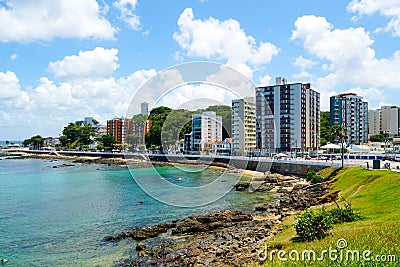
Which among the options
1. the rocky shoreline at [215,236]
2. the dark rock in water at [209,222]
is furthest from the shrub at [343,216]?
the dark rock in water at [209,222]

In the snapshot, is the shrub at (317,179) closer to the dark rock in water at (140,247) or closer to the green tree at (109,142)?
the dark rock in water at (140,247)

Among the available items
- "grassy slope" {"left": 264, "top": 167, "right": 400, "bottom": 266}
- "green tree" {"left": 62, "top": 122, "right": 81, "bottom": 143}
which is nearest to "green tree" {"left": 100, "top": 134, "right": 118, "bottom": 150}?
"green tree" {"left": 62, "top": 122, "right": 81, "bottom": 143}

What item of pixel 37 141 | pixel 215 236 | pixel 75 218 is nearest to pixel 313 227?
pixel 215 236

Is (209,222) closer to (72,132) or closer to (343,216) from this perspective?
(343,216)

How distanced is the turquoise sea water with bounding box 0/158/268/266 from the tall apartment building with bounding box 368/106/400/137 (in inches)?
4805

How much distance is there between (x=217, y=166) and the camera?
271 feet

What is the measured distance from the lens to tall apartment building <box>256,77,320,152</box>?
88.9 meters

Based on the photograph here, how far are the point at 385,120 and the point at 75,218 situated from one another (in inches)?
5774

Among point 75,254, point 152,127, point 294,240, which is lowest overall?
point 75,254

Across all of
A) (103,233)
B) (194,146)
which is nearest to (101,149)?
(194,146)

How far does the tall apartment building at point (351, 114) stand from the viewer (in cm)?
11600

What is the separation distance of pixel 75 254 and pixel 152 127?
79.0m

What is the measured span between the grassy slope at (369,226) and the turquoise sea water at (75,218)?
1065cm

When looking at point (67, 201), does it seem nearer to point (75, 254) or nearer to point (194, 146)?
point (75, 254)
